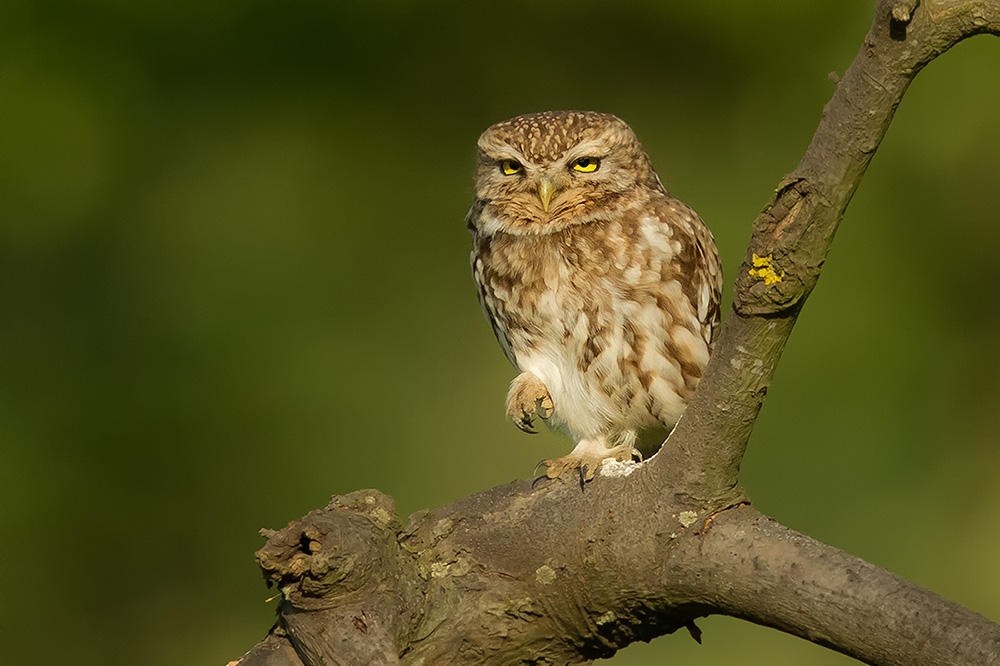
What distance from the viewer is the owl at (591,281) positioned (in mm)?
3404

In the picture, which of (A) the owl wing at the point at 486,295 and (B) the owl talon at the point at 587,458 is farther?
(A) the owl wing at the point at 486,295

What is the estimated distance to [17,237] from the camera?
4.39m

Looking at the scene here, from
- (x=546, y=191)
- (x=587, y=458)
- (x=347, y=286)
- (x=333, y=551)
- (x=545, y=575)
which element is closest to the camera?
(x=333, y=551)

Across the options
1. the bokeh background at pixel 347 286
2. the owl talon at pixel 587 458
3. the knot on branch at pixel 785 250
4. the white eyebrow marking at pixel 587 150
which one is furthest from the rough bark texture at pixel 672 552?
the bokeh background at pixel 347 286

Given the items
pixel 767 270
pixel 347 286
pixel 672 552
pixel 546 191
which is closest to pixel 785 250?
pixel 767 270

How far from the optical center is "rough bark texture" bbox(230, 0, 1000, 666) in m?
1.90

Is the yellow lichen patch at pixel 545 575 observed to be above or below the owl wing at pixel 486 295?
below

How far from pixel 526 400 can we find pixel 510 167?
70cm

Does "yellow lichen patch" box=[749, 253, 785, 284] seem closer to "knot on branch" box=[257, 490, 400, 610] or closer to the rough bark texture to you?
the rough bark texture

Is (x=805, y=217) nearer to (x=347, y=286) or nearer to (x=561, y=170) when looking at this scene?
(x=561, y=170)

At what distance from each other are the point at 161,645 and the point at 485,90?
232 cm

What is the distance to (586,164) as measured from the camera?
3617 mm

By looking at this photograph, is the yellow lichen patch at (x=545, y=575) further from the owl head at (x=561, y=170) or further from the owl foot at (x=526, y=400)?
the owl head at (x=561, y=170)

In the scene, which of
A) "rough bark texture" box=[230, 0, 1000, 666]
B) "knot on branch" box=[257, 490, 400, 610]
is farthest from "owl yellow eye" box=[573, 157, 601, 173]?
"knot on branch" box=[257, 490, 400, 610]
